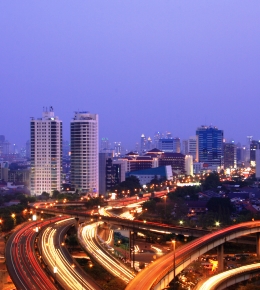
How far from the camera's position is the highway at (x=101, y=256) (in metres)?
12.3

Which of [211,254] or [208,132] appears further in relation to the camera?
[208,132]

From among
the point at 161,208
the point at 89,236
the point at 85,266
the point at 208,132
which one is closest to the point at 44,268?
the point at 85,266

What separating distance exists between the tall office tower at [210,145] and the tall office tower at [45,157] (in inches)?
1280

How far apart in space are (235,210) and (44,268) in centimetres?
1467

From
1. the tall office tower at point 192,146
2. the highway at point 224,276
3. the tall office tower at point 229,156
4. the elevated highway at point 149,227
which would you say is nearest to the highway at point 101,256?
the elevated highway at point 149,227

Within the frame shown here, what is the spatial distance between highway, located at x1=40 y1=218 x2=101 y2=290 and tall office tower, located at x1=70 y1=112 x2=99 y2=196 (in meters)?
13.5

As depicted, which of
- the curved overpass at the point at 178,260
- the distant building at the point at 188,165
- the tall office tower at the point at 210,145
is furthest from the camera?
the tall office tower at the point at 210,145

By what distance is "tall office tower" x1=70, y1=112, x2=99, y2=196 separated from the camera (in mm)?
32406

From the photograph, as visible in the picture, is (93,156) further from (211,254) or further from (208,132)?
(208,132)

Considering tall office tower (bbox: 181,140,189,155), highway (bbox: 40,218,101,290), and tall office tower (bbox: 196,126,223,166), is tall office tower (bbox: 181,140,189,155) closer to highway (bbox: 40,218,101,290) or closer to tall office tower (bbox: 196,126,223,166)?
tall office tower (bbox: 196,126,223,166)

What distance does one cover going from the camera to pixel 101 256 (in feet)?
46.4

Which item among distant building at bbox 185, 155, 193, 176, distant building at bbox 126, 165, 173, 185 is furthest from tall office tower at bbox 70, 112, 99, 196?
distant building at bbox 185, 155, 193, 176

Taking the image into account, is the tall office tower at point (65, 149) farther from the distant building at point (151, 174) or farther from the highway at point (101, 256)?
the highway at point (101, 256)

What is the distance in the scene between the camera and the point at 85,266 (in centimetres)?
1405
